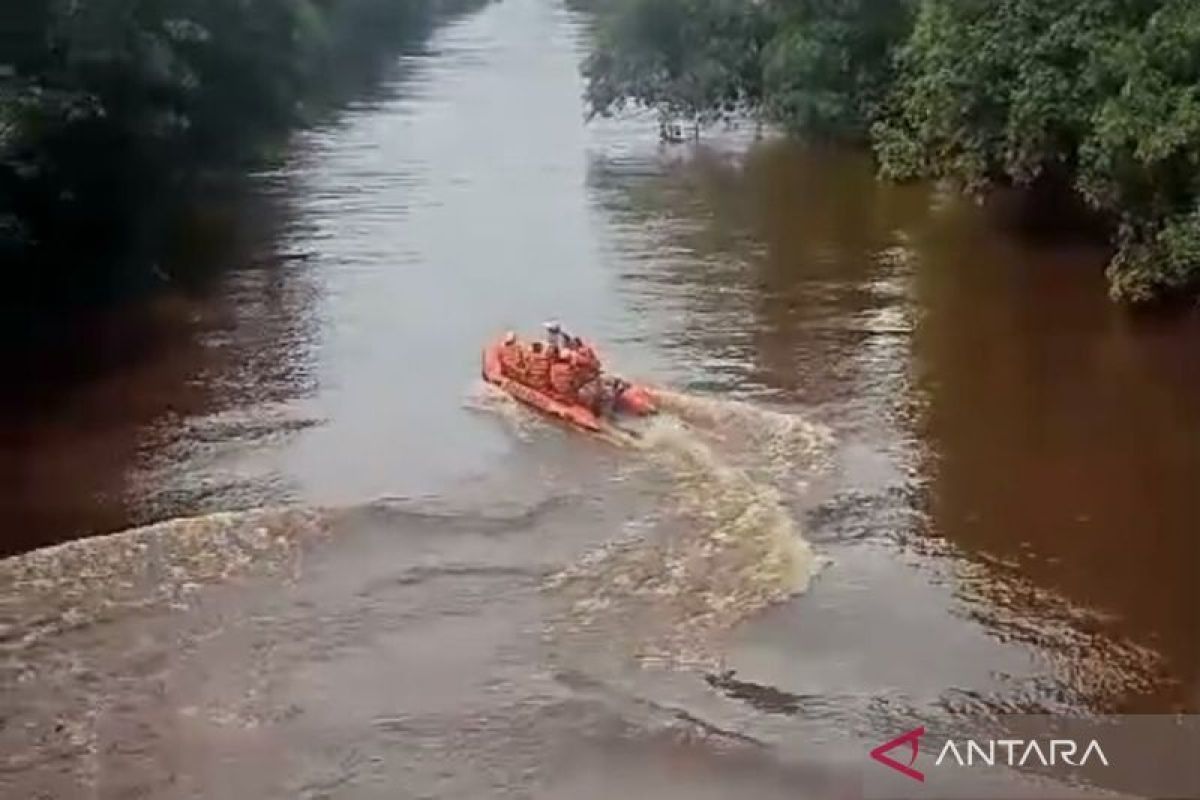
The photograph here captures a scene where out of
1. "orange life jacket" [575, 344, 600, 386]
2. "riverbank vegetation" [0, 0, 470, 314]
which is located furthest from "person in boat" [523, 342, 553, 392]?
"riverbank vegetation" [0, 0, 470, 314]

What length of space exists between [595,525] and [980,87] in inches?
549

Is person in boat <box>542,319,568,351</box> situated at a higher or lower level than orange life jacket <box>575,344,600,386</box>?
higher

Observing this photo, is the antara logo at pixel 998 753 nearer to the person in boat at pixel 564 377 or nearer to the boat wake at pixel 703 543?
the boat wake at pixel 703 543

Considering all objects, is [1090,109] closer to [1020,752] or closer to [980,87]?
[980,87]

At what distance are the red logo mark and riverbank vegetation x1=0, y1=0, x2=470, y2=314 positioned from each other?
14280 millimetres

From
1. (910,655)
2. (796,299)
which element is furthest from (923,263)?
(910,655)

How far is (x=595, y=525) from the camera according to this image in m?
16.0

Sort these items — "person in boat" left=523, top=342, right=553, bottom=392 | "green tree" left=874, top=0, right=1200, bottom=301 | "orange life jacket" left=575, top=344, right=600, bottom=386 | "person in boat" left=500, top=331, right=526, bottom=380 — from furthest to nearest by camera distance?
"green tree" left=874, top=0, right=1200, bottom=301
"person in boat" left=500, top=331, right=526, bottom=380
"person in boat" left=523, top=342, right=553, bottom=392
"orange life jacket" left=575, top=344, right=600, bottom=386

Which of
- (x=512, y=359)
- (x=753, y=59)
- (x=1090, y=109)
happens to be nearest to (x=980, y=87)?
(x=1090, y=109)

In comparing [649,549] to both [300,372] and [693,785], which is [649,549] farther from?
[300,372]

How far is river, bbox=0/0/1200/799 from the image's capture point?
1209cm

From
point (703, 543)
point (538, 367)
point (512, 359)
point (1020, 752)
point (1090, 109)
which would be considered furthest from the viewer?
point (1090, 109)

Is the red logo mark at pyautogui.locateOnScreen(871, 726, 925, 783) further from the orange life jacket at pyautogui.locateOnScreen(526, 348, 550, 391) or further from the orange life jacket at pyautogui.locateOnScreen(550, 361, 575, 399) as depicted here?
the orange life jacket at pyautogui.locateOnScreen(526, 348, 550, 391)

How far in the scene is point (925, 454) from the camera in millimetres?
17609
